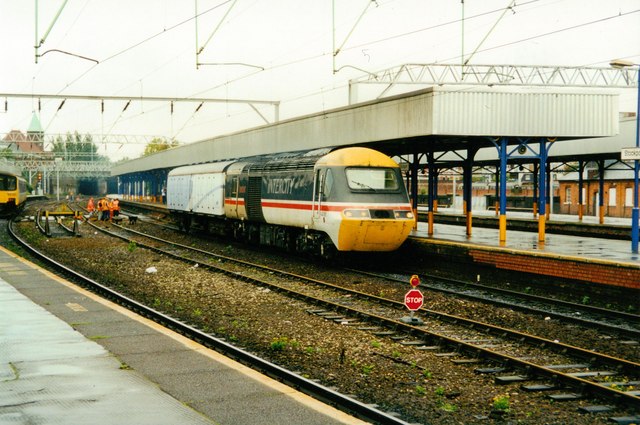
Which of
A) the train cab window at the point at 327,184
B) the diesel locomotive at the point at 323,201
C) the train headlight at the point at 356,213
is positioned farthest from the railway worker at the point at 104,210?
the train headlight at the point at 356,213

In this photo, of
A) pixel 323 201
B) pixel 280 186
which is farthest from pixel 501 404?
pixel 280 186

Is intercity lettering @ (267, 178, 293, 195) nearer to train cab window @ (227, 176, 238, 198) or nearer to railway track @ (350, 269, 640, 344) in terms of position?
train cab window @ (227, 176, 238, 198)

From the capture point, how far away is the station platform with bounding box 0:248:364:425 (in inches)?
268

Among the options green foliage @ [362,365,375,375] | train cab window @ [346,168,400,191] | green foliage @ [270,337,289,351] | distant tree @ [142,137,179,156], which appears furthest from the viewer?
distant tree @ [142,137,179,156]

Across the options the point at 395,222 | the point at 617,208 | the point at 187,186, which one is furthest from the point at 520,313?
the point at 617,208

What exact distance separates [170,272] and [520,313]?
33.6 ft

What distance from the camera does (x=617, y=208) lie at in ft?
162

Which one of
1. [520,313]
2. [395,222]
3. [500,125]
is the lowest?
[520,313]

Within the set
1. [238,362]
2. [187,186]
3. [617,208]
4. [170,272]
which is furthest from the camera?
[617,208]

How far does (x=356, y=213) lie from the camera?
19375mm

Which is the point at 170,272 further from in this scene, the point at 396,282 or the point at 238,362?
the point at 238,362

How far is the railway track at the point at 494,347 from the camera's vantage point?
29.0 ft

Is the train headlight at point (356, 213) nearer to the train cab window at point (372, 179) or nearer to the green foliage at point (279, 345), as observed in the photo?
the train cab window at point (372, 179)

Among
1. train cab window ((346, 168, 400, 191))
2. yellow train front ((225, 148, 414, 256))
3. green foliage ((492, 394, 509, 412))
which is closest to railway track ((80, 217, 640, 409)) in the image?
green foliage ((492, 394, 509, 412))
